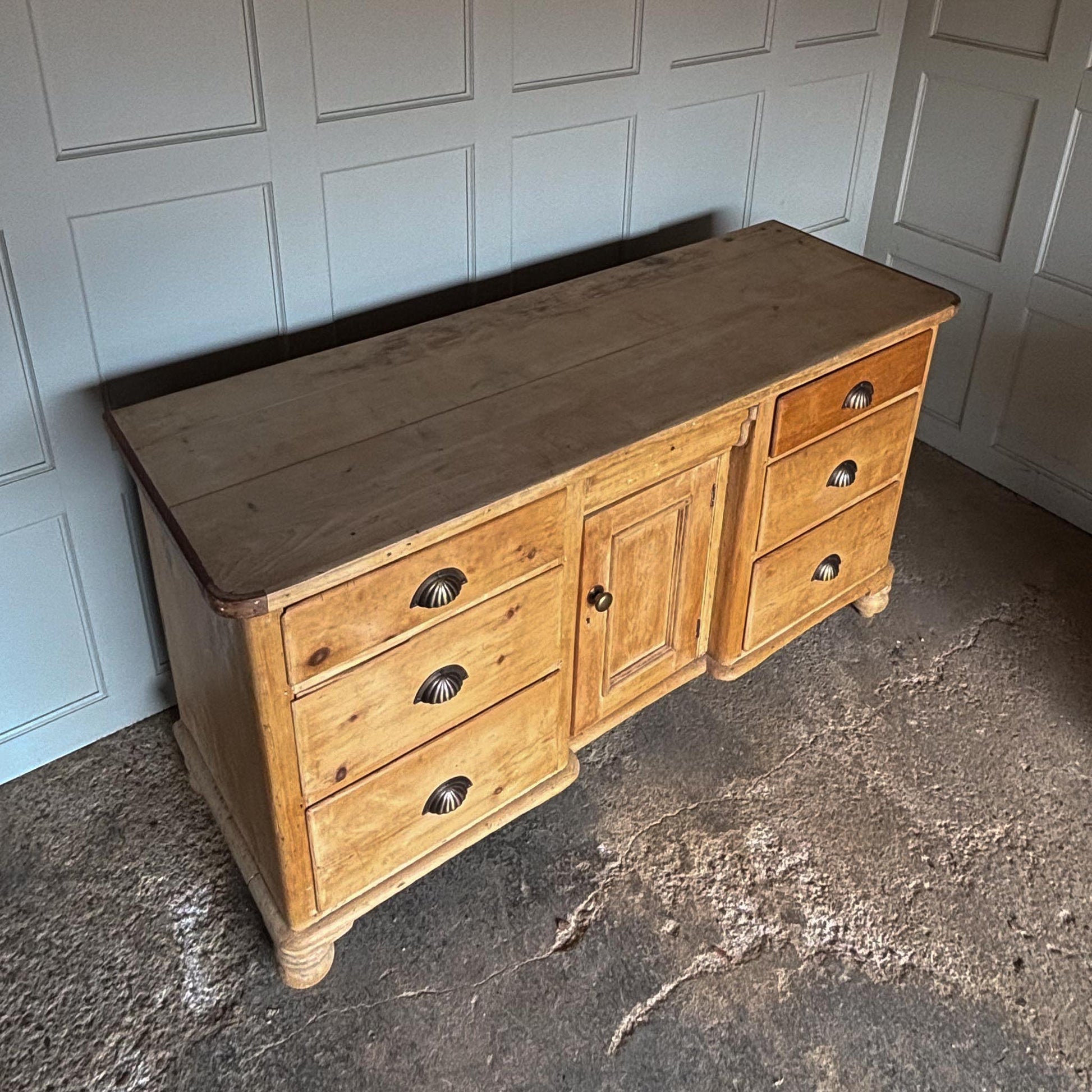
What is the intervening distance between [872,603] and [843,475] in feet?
1.45

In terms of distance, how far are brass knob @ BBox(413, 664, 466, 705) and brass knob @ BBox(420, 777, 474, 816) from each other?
6.8 inches

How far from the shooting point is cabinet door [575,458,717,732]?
5.53 feet

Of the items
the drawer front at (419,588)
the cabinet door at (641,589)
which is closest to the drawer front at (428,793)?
the cabinet door at (641,589)

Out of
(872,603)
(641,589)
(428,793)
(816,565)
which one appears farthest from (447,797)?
(872,603)

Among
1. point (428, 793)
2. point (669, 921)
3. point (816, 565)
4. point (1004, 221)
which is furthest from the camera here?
point (1004, 221)

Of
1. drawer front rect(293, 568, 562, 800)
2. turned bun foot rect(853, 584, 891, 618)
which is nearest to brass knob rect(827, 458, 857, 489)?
turned bun foot rect(853, 584, 891, 618)

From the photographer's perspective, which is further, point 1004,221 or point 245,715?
point 1004,221

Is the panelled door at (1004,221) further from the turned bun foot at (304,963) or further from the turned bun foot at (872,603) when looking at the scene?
the turned bun foot at (304,963)

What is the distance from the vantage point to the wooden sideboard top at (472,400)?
1365 millimetres

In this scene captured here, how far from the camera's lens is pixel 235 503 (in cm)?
139

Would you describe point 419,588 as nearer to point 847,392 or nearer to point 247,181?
point 247,181

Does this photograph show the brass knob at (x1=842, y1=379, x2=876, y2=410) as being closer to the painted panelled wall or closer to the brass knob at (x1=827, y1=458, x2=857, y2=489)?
the brass knob at (x1=827, y1=458, x2=857, y2=489)

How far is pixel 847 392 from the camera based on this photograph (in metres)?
1.87

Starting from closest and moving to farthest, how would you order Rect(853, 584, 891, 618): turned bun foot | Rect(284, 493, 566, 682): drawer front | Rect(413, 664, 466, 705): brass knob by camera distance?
Rect(284, 493, 566, 682): drawer front, Rect(413, 664, 466, 705): brass knob, Rect(853, 584, 891, 618): turned bun foot
